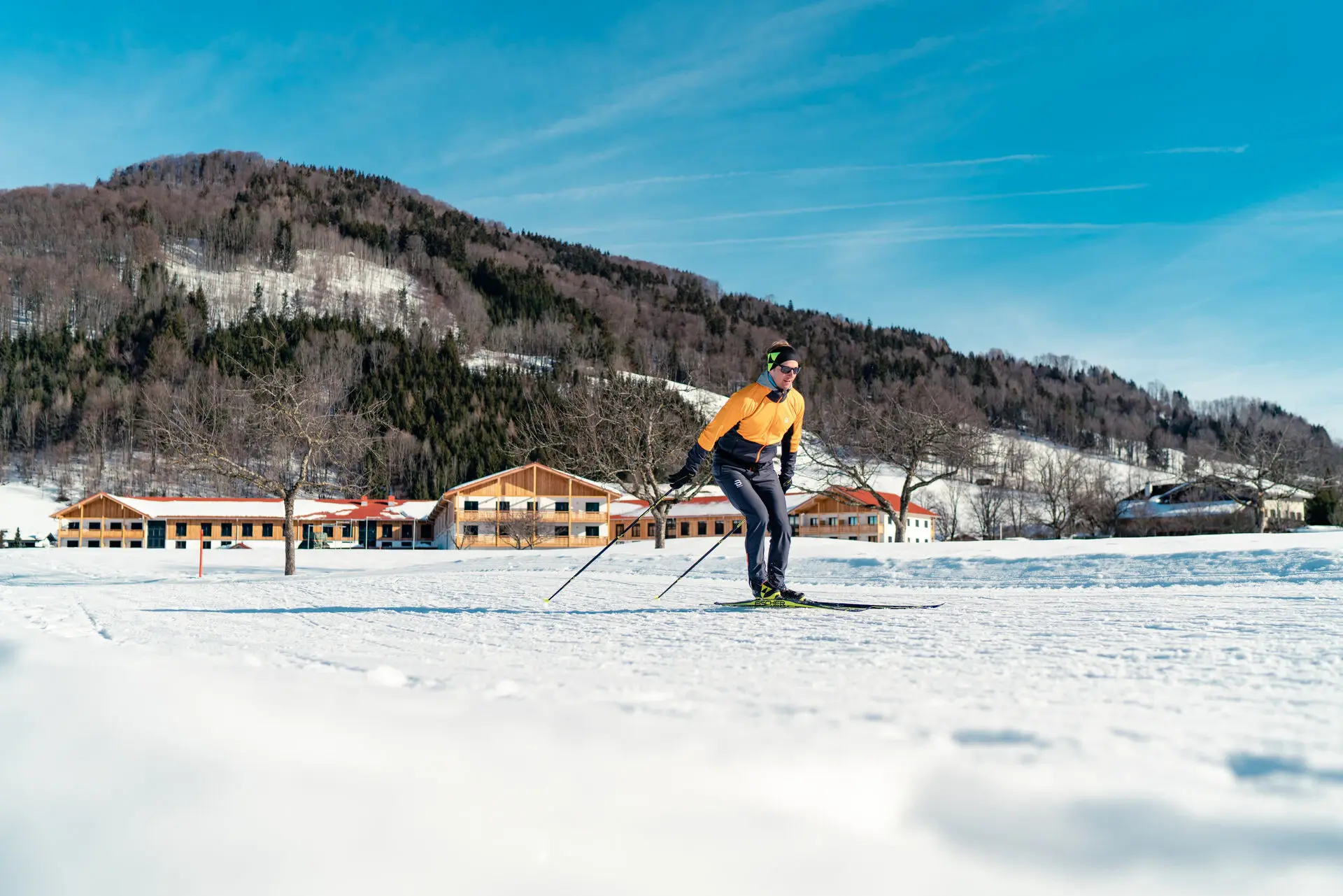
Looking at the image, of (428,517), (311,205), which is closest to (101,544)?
(428,517)

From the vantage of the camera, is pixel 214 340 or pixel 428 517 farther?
pixel 214 340

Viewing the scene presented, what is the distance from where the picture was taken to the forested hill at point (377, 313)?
4614 inches

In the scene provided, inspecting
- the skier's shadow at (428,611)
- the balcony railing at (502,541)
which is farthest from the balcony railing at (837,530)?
the skier's shadow at (428,611)

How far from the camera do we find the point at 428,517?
66.1 m

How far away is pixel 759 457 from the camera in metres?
6.03

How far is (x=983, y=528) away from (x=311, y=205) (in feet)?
580

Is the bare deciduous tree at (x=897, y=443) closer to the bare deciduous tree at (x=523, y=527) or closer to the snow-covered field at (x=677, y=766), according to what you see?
the bare deciduous tree at (x=523, y=527)

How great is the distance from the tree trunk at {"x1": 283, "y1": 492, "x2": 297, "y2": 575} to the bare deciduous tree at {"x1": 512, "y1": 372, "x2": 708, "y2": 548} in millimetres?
9338

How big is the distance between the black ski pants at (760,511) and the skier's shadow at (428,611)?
1.89ft

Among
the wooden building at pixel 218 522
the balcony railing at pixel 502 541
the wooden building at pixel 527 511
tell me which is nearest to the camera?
the balcony railing at pixel 502 541

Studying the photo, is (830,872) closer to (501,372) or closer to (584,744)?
(584,744)

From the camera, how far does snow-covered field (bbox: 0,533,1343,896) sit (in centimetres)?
126

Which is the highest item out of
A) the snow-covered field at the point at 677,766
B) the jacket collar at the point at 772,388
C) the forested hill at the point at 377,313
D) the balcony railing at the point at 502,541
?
the forested hill at the point at 377,313

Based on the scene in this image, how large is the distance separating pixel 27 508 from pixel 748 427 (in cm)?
9518
